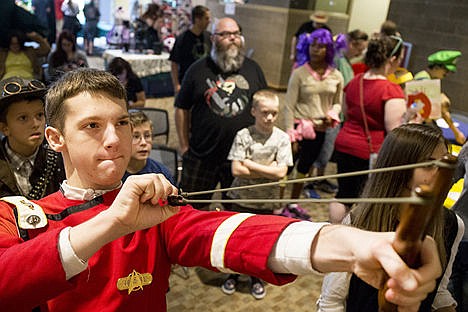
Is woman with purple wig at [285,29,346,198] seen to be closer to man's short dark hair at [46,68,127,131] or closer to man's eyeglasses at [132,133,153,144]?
man's eyeglasses at [132,133,153,144]

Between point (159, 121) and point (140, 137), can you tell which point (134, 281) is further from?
point (159, 121)

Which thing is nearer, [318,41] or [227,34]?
[227,34]

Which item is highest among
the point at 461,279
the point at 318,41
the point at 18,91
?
the point at 318,41

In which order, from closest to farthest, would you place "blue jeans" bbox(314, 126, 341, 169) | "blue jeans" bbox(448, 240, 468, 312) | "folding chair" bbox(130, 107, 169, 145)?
"blue jeans" bbox(448, 240, 468, 312) < "folding chair" bbox(130, 107, 169, 145) < "blue jeans" bbox(314, 126, 341, 169)

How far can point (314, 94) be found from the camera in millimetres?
3531

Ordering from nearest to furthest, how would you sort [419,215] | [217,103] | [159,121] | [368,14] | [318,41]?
1. [419,215]
2. [217,103]
3. [318,41]
4. [159,121]
5. [368,14]

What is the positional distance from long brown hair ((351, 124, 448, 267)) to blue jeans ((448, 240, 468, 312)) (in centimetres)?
38

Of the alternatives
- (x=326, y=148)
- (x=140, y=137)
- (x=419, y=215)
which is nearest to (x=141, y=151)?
(x=140, y=137)

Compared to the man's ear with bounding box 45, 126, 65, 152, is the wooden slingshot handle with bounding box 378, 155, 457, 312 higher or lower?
higher

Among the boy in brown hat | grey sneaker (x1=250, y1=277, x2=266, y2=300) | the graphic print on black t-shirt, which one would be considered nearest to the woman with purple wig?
the graphic print on black t-shirt

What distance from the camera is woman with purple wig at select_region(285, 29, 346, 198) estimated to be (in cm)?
351

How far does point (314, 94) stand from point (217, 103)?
92 centimetres

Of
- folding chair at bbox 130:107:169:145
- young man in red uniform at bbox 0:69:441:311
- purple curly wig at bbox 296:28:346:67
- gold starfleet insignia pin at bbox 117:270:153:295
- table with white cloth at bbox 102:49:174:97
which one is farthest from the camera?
table with white cloth at bbox 102:49:174:97

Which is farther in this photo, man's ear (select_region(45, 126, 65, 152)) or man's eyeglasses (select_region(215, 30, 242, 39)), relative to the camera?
man's eyeglasses (select_region(215, 30, 242, 39))
